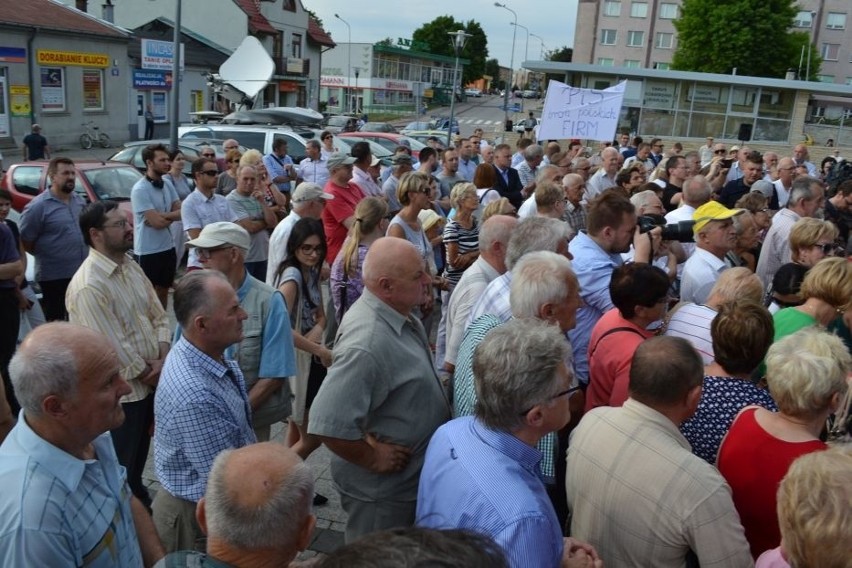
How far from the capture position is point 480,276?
4293 mm

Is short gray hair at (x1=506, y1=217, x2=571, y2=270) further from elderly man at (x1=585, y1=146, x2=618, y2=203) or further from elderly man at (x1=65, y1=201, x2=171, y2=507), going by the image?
elderly man at (x1=585, y1=146, x2=618, y2=203)

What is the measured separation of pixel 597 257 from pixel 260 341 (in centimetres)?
213

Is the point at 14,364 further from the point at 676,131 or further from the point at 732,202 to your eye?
the point at 676,131

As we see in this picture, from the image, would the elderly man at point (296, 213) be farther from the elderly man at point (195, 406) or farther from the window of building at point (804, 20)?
the window of building at point (804, 20)

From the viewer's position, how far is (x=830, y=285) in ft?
12.1

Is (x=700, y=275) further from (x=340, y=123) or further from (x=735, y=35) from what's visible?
(x=735, y=35)

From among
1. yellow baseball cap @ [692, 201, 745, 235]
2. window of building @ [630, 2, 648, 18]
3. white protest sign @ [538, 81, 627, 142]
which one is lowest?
yellow baseball cap @ [692, 201, 745, 235]

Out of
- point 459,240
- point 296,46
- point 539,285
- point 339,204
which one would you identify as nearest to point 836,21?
point 296,46

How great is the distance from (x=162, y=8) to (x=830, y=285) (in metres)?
47.5

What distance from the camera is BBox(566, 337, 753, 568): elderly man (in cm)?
215

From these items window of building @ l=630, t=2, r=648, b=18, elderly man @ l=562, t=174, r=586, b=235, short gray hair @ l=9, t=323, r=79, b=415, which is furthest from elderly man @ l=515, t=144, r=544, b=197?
window of building @ l=630, t=2, r=648, b=18

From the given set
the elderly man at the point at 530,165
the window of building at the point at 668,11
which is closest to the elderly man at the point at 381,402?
the elderly man at the point at 530,165

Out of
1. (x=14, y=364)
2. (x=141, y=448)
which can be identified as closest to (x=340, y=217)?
(x=141, y=448)

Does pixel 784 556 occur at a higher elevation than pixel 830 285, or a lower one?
lower
